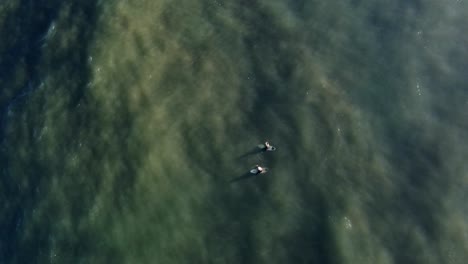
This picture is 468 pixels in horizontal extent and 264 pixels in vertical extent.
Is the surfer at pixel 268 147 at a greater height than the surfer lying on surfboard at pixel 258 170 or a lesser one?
greater

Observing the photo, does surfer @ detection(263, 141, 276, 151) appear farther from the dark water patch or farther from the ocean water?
the dark water patch

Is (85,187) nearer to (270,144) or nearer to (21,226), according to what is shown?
(21,226)

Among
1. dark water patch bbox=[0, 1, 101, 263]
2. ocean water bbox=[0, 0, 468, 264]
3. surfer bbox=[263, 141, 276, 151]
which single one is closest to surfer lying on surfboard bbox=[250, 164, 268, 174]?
ocean water bbox=[0, 0, 468, 264]

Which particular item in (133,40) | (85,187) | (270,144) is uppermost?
(133,40)

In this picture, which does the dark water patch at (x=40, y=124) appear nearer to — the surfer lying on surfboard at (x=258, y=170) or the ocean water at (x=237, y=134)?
the ocean water at (x=237, y=134)

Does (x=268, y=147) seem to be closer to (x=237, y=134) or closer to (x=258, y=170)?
(x=258, y=170)

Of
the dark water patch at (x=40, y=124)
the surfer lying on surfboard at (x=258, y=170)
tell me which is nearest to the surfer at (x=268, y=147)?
the surfer lying on surfboard at (x=258, y=170)

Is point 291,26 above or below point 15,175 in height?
above

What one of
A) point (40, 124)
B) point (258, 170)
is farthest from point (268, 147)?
point (40, 124)

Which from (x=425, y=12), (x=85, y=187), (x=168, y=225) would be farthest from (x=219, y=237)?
(x=425, y=12)
